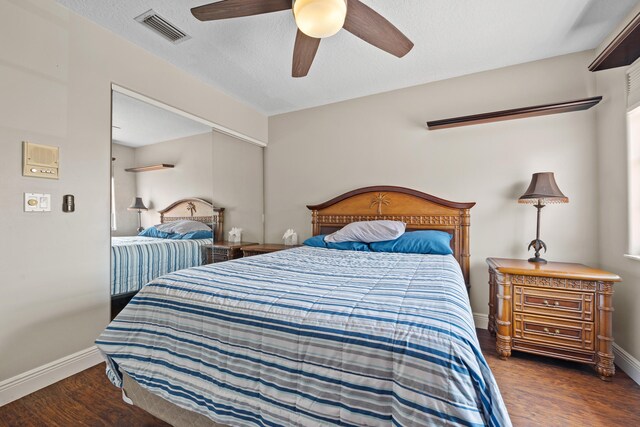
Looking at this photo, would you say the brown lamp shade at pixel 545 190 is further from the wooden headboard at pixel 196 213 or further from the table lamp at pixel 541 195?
the wooden headboard at pixel 196 213

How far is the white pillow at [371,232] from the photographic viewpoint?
276cm

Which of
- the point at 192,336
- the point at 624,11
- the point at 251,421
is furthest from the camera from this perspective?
the point at 624,11

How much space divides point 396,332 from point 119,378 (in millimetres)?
1614

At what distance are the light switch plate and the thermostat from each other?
14 cm

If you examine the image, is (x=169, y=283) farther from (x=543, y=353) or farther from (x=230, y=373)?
(x=543, y=353)

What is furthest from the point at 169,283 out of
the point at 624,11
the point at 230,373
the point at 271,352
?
the point at 624,11

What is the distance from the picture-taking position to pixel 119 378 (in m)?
1.56

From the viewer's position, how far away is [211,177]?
3.45m

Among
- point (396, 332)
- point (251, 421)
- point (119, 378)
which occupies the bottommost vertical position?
point (119, 378)

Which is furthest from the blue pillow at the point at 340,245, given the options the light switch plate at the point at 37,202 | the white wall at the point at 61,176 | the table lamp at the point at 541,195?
the light switch plate at the point at 37,202

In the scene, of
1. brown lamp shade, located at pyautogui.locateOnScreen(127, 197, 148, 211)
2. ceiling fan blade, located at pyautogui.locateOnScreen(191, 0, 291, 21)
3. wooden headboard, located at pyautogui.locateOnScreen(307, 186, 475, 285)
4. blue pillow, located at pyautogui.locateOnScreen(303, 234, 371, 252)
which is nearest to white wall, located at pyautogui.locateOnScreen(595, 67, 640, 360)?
wooden headboard, located at pyautogui.locateOnScreen(307, 186, 475, 285)

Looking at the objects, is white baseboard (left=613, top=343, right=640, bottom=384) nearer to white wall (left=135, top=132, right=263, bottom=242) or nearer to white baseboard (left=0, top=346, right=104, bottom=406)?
white wall (left=135, top=132, right=263, bottom=242)

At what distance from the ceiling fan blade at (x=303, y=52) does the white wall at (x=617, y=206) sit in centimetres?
239

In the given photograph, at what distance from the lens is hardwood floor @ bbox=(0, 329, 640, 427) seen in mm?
1574
